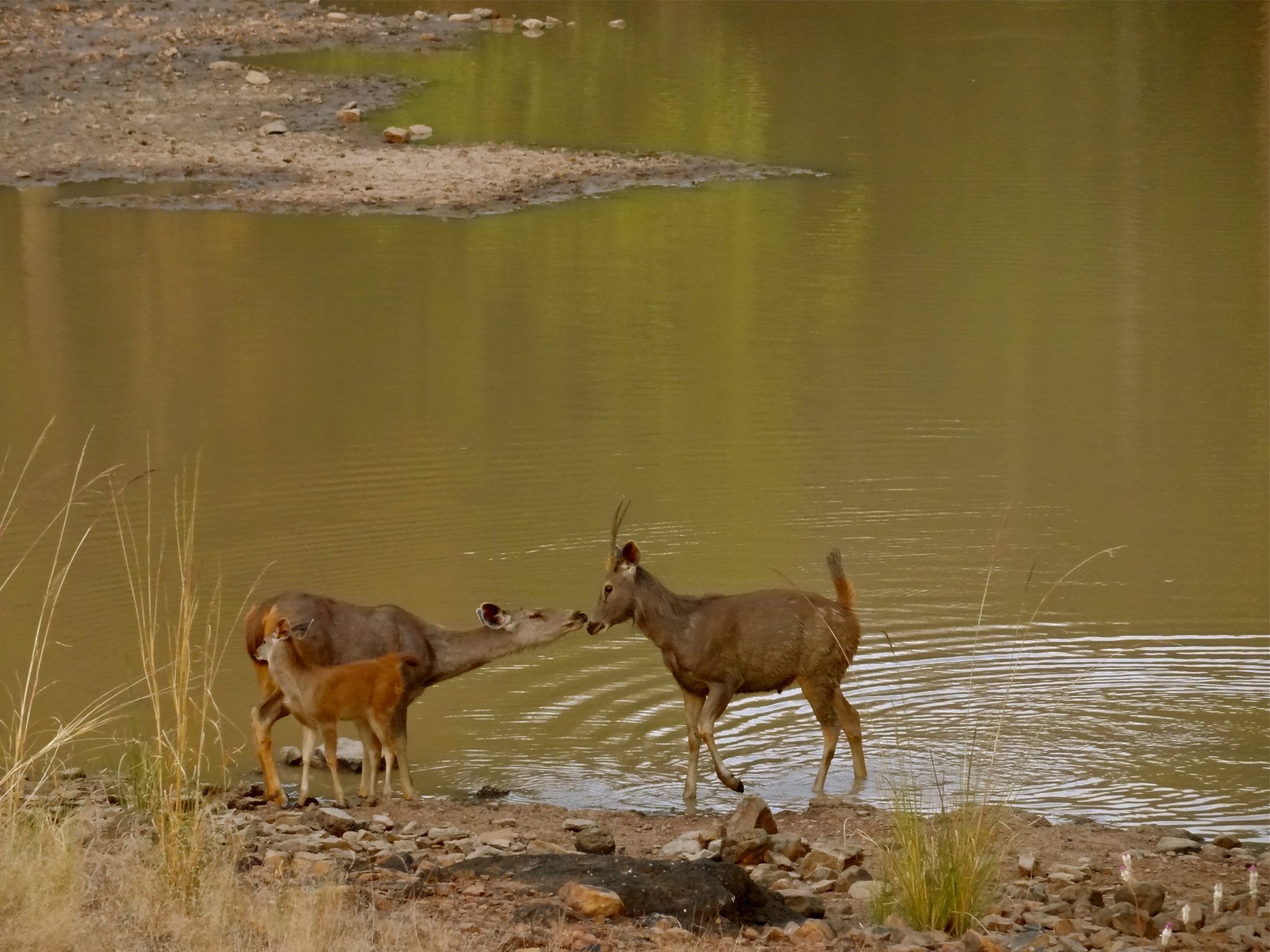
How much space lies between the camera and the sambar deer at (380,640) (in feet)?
32.8

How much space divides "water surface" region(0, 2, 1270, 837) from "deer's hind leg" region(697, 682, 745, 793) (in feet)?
0.47

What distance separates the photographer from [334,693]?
9672 millimetres

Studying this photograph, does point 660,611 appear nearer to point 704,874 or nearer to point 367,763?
point 367,763

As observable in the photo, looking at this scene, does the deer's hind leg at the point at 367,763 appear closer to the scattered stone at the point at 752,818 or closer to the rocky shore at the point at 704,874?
the rocky shore at the point at 704,874

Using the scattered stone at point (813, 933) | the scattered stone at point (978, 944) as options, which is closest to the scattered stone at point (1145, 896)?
the scattered stone at point (978, 944)

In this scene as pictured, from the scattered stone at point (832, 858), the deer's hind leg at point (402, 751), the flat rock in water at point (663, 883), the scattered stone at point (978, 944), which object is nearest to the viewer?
the scattered stone at point (978, 944)

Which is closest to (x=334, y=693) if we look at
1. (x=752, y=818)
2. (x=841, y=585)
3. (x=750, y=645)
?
(x=752, y=818)

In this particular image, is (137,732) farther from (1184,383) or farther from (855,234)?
(855,234)

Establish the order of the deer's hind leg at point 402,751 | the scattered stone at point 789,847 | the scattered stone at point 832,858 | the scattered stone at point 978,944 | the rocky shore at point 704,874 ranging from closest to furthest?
the scattered stone at point 978,944 → the rocky shore at point 704,874 → the scattered stone at point 832,858 → the scattered stone at point 789,847 → the deer's hind leg at point 402,751

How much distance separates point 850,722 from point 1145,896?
9.61 feet

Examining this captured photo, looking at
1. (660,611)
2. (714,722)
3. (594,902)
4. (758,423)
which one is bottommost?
(758,423)

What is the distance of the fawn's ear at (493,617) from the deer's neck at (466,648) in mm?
34

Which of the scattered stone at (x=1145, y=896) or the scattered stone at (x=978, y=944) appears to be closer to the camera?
the scattered stone at (x=978, y=944)

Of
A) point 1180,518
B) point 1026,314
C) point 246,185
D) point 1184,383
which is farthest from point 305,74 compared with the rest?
point 1180,518
